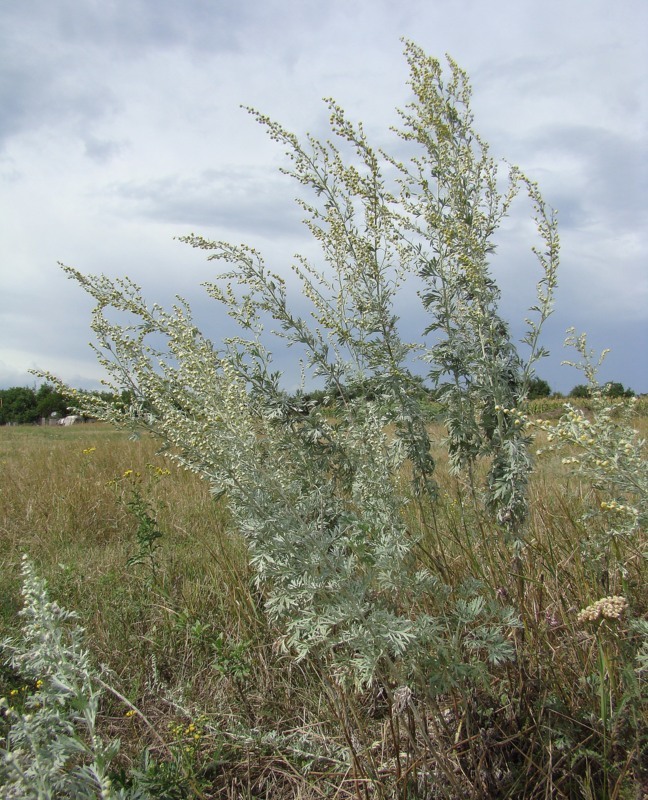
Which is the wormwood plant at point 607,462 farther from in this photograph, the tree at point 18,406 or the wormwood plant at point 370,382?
the tree at point 18,406

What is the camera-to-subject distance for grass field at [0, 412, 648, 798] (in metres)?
2.24

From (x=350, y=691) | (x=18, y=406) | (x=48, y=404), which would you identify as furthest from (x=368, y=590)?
(x=18, y=406)

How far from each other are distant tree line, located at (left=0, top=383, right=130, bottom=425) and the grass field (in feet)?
157

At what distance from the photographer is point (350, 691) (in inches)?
115

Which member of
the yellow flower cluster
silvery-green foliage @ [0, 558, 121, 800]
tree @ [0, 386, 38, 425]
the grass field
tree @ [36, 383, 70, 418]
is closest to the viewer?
silvery-green foliage @ [0, 558, 121, 800]

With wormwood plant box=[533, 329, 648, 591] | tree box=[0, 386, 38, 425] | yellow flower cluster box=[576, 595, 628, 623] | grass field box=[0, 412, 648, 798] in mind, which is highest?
tree box=[0, 386, 38, 425]

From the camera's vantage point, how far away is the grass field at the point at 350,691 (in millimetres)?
2244

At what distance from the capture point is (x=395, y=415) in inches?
116

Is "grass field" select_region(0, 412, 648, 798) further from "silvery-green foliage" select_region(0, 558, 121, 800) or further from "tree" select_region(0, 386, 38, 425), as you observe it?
"tree" select_region(0, 386, 38, 425)

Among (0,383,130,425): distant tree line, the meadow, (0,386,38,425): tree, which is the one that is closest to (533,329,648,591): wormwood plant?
the meadow

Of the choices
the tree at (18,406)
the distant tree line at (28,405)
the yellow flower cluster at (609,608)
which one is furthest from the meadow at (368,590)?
the tree at (18,406)

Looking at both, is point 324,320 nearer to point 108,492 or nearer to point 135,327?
point 135,327

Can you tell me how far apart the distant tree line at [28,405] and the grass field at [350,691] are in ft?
157

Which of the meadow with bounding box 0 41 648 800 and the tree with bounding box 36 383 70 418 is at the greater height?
the tree with bounding box 36 383 70 418
